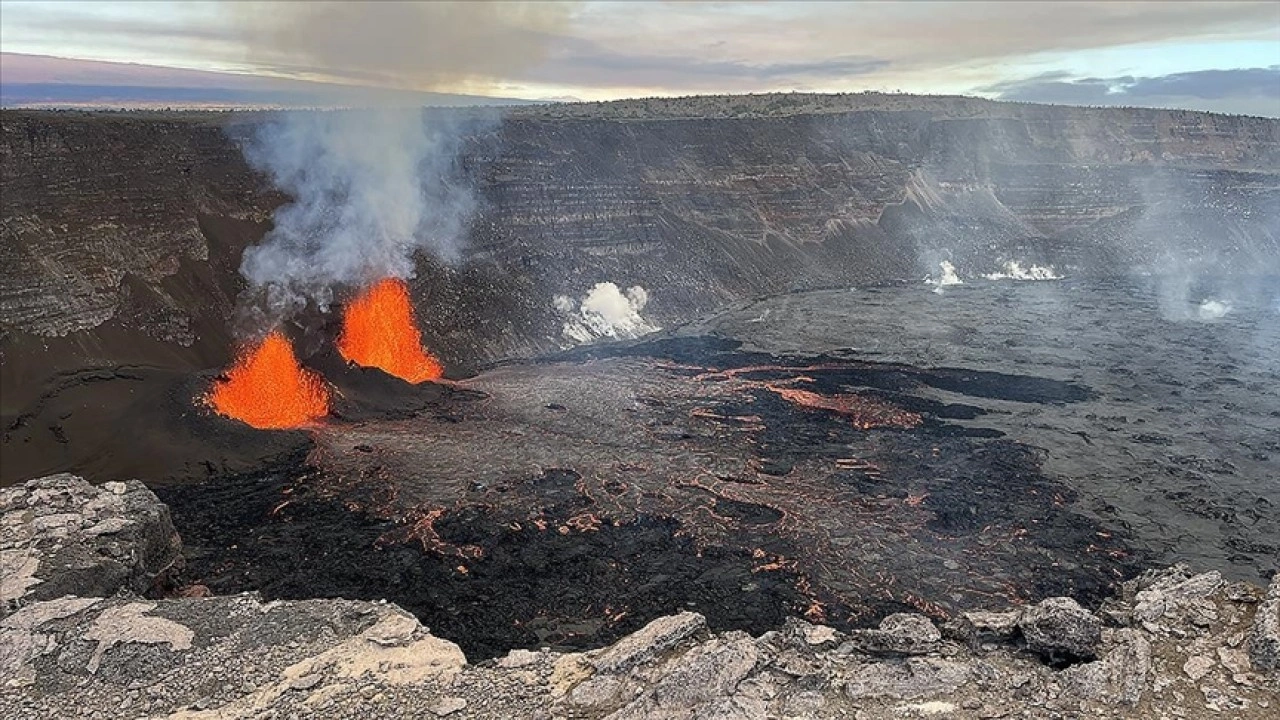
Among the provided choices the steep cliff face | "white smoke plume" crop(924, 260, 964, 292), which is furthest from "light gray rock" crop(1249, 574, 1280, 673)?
"white smoke plume" crop(924, 260, 964, 292)

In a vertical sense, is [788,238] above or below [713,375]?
above

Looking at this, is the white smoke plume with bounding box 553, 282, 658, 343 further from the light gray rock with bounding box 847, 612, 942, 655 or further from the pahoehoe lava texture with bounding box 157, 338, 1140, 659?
the light gray rock with bounding box 847, 612, 942, 655

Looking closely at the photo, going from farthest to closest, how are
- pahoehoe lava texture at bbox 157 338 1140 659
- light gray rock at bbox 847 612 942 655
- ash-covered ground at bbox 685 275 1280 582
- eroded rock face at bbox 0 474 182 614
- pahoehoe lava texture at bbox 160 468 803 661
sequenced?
ash-covered ground at bbox 685 275 1280 582 < pahoehoe lava texture at bbox 157 338 1140 659 < pahoehoe lava texture at bbox 160 468 803 661 < eroded rock face at bbox 0 474 182 614 < light gray rock at bbox 847 612 942 655

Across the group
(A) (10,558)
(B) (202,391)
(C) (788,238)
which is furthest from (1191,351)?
(A) (10,558)

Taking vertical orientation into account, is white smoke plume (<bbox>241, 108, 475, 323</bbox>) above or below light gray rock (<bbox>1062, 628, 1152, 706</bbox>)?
above

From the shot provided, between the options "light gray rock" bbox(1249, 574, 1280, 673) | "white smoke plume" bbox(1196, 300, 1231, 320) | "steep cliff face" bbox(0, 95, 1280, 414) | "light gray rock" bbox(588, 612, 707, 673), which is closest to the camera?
"light gray rock" bbox(1249, 574, 1280, 673)

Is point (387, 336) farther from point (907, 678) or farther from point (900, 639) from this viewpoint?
point (907, 678)

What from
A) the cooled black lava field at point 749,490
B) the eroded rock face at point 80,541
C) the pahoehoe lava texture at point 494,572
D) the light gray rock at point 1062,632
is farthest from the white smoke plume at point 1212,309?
the eroded rock face at point 80,541

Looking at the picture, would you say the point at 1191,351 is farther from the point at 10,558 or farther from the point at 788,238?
the point at 10,558
